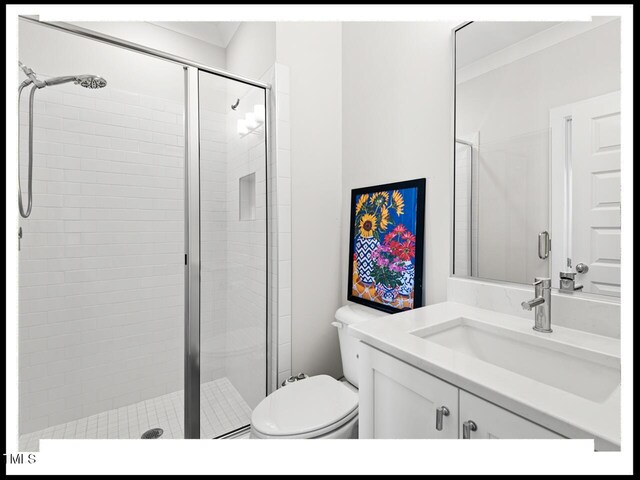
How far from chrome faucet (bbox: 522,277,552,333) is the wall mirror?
102 mm

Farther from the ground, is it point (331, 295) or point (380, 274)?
point (380, 274)

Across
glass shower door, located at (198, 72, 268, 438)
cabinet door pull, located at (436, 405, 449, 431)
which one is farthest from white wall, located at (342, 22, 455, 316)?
cabinet door pull, located at (436, 405, 449, 431)

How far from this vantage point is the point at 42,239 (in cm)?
158

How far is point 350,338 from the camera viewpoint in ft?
4.85

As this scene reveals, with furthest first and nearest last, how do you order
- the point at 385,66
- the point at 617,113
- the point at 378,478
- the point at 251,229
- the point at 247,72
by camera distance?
the point at 247,72
the point at 251,229
the point at 385,66
the point at 617,113
the point at 378,478

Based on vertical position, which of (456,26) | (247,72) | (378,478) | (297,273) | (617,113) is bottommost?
(378,478)

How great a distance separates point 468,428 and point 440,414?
0.20 ft

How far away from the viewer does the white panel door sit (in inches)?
33.0

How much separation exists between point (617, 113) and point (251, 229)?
138 cm

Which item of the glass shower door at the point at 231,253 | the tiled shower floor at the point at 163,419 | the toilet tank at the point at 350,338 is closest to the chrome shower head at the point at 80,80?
the glass shower door at the point at 231,253

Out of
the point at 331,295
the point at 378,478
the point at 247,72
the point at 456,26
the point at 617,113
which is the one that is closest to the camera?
the point at 378,478

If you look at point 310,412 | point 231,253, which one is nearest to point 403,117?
point 231,253

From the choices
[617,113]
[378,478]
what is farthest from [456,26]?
Result: [378,478]

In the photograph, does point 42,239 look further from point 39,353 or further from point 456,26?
point 456,26
